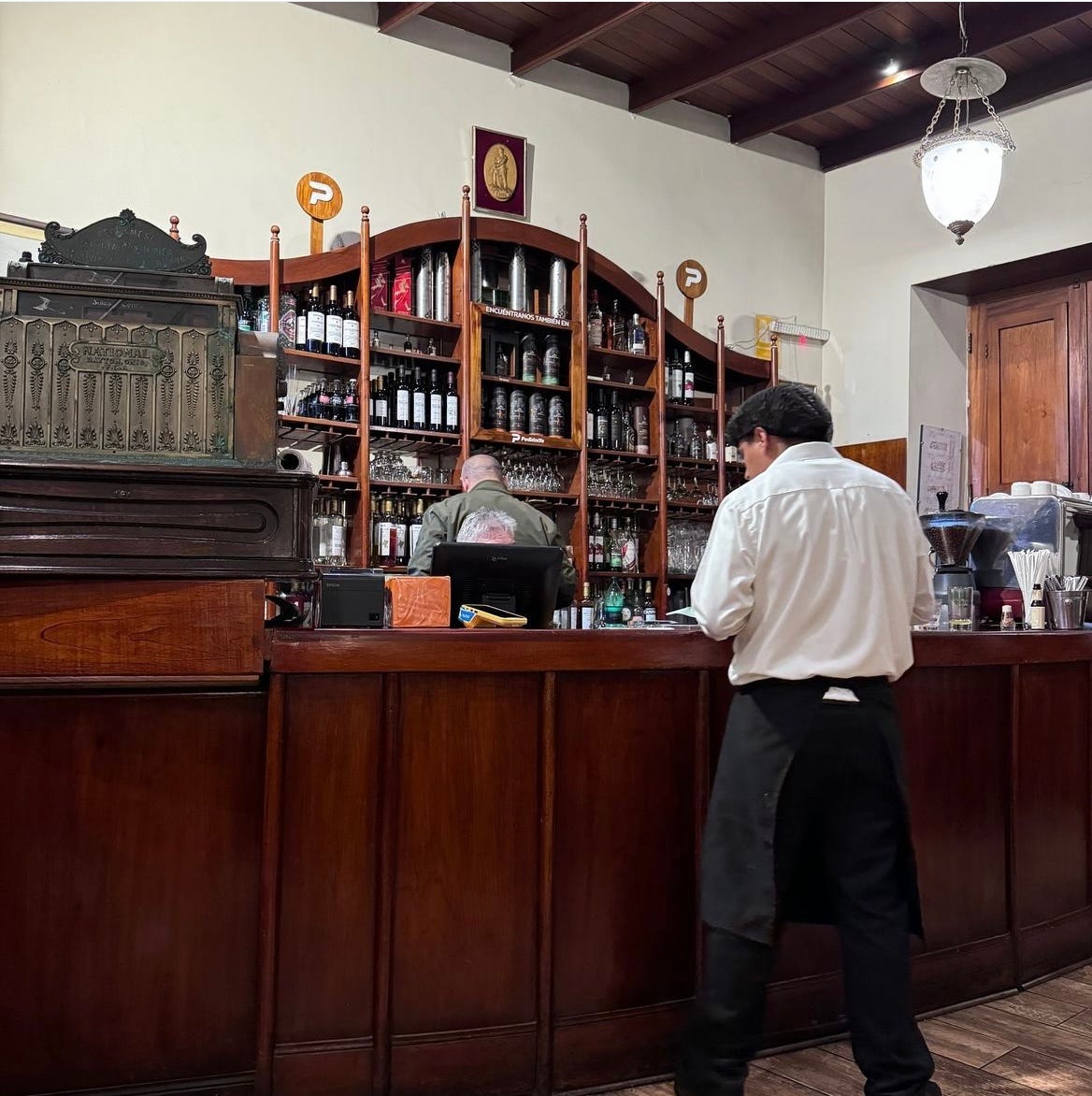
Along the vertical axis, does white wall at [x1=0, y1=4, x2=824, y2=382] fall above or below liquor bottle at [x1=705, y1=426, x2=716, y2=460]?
above

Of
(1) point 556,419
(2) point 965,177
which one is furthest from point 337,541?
(2) point 965,177

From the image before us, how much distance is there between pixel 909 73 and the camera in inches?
233

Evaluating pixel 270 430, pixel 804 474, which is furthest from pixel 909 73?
pixel 270 430

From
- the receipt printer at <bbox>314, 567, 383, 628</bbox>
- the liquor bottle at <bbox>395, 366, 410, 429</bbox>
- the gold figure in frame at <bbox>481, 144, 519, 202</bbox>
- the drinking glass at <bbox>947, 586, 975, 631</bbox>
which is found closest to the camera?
the receipt printer at <bbox>314, 567, 383, 628</bbox>

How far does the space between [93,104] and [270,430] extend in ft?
11.2

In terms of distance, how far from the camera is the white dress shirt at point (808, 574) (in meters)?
2.16

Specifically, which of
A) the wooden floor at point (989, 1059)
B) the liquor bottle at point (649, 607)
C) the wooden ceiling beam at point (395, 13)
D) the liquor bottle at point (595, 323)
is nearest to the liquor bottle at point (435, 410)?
the liquor bottle at point (595, 323)

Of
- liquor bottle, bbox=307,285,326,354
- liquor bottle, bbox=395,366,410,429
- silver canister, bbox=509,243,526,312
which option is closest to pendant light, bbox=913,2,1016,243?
silver canister, bbox=509,243,526,312

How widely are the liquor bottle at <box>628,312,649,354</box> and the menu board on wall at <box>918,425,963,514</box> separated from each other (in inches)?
77.8

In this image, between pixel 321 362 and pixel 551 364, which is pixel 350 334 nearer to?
pixel 321 362

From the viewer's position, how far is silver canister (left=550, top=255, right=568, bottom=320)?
5551 mm

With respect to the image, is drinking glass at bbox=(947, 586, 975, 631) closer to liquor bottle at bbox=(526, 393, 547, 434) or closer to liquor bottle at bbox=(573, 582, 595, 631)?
liquor bottle at bbox=(573, 582, 595, 631)

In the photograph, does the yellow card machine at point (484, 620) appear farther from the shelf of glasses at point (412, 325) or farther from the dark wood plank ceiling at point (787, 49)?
the dark wood plank ceiling at point (787, 49)

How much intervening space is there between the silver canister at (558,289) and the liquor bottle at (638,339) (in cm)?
45
